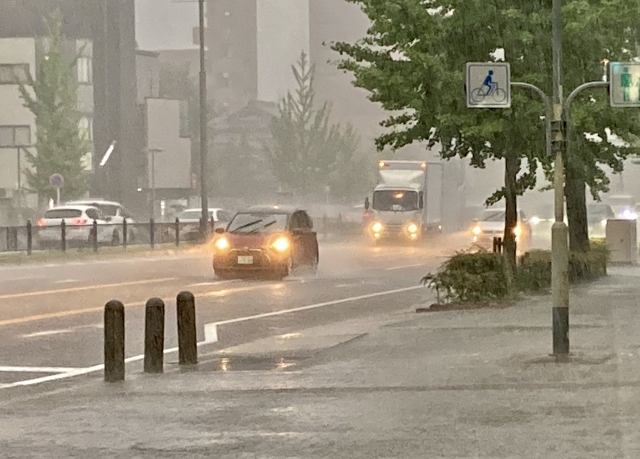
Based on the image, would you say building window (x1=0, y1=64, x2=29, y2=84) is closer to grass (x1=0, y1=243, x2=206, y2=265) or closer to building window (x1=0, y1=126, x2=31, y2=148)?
building window (x1=0, y1=126, x2=31, y2=148)

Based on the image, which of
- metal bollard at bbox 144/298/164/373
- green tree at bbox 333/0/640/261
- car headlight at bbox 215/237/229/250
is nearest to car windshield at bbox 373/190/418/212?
car headlight at bbox 215/237/229/250

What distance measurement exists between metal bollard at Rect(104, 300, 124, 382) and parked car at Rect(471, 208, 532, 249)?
3427 cm

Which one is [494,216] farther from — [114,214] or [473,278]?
[473,278]

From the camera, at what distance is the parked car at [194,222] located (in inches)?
2185

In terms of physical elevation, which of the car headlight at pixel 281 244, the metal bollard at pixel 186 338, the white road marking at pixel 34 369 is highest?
the car headlight at pixel 281 244

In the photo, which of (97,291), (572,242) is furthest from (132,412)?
(572,242)

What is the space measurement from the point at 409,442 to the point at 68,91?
2321 inches

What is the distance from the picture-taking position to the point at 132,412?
12.9 meters

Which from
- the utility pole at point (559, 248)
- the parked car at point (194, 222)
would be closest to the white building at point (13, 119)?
the parked car at point (194, 222)

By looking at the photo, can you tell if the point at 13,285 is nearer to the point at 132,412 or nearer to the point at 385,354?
the point at 385,354

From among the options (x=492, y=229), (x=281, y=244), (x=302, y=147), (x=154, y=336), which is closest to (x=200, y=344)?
(x=154, y=336)

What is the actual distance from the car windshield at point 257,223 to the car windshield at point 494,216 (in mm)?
19077

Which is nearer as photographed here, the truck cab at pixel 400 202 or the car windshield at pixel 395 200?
the truck cab at pixel 400 202

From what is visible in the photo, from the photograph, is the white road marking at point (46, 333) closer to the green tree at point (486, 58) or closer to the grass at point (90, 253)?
the green tree at point (486, 58)
